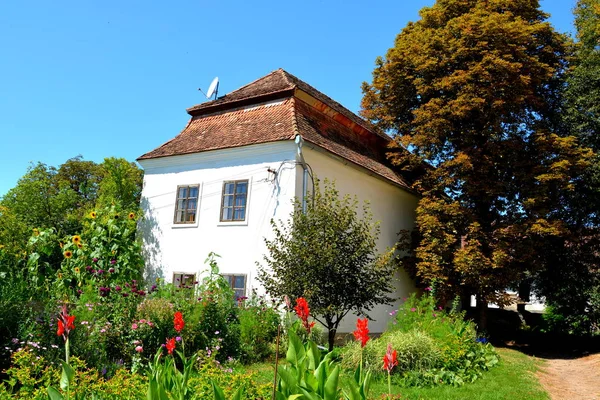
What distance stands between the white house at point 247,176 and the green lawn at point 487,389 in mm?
4714

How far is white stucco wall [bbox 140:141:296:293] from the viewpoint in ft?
43.0

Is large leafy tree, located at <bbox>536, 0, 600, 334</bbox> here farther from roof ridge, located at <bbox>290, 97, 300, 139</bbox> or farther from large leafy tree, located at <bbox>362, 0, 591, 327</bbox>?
roof ridge, located at <bbox>290, 97, 300, 139</bbox>

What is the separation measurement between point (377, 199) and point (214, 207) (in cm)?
583

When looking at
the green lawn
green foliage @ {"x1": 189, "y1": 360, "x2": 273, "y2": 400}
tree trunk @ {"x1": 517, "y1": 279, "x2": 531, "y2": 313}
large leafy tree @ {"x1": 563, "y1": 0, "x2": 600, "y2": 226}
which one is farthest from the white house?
green foliage @ {"x1": 189, "y1": 360, "x2": 273, "y2": 400}

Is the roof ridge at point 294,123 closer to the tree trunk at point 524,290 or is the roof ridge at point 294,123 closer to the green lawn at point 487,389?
the green lawn at point 487,389

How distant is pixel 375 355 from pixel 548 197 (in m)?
8.94

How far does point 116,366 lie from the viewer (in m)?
7.02

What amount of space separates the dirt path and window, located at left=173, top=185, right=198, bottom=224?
10821 millimetres

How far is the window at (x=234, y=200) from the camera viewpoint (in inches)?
546

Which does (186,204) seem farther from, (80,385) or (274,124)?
(80,385)

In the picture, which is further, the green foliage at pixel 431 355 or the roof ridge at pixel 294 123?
the roof ridge at pixel 294 123

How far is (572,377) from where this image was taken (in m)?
11.2

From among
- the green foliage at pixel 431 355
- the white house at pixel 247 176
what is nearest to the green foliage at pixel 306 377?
the green foliage at pixel 431 355

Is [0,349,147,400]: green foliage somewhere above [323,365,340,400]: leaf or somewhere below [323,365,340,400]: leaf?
below
